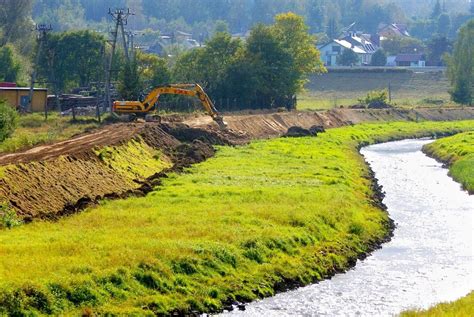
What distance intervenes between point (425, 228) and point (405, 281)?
11159 millimetres

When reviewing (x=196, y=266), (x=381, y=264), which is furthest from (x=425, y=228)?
(x=196, y=266)

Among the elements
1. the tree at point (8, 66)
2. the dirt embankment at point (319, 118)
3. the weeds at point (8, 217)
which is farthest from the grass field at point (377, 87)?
the weeds at point (8, 217)

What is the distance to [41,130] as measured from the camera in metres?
72.2

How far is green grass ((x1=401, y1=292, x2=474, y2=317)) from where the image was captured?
97.7 ft

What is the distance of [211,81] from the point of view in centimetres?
11050

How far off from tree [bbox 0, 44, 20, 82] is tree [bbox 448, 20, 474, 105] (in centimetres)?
5574

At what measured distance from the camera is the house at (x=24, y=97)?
90625 mm

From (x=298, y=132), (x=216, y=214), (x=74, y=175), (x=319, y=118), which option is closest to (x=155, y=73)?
(x=319, y=118)

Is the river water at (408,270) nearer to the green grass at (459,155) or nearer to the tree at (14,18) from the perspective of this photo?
the green grass at (459,155)

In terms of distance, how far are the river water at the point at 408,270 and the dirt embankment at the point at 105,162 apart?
11.5 meters

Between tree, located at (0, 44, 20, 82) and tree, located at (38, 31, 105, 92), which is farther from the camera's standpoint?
tree, located at (38, 31, 105, 92)

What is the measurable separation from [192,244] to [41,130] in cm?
3814

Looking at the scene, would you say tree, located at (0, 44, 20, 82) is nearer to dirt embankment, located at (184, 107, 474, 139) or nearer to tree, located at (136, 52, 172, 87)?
tree, located at (136, 52, 172, 87)

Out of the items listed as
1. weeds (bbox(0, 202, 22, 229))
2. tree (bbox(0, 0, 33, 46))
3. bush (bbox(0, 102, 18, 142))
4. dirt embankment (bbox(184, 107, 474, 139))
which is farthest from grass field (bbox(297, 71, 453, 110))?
weeds (bbox(0, 202, 22, 229))
